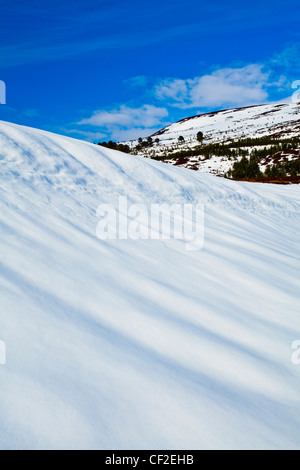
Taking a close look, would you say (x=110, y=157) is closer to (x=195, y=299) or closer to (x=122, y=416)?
(x=195, y=299)

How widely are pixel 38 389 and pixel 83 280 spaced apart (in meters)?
1.08

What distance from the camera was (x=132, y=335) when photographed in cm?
196

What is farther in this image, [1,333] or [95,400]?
[1,333]

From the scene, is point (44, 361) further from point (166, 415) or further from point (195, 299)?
point (195, 299)

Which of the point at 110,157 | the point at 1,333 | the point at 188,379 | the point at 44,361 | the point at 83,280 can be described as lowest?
the point at 188,379

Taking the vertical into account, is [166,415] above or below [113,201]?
below

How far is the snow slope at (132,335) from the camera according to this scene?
1.37m

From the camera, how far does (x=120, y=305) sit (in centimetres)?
224

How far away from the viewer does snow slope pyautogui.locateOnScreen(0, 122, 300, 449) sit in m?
1.37

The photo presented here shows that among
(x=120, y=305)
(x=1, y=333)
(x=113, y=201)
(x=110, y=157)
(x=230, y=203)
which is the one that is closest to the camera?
(x=1, y=333)

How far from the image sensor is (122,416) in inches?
55.1

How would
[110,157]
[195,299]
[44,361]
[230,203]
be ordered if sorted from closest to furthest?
1. [44,361]
2. [195,299]
3. [110,157]
4. [230,203]
